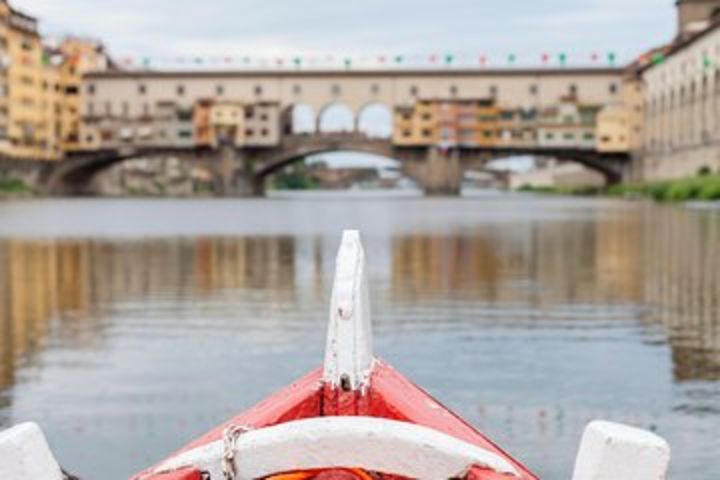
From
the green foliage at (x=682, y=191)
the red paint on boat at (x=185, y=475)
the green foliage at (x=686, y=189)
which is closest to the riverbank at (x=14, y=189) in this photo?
the green foliage at (x=686, y=189)

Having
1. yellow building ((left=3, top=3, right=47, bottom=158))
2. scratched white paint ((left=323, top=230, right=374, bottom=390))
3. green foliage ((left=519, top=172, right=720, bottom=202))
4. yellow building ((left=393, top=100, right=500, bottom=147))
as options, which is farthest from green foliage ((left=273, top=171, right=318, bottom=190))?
scratched white paint ((left=323, top=230, right=374, bottom=390))

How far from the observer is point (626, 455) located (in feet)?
8.87

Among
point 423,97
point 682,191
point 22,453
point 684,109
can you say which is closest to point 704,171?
point 684,109

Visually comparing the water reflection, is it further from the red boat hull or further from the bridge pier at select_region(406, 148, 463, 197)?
the bridge pier at select_region(406, 148, 463, 197)

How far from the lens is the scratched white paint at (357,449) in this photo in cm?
281

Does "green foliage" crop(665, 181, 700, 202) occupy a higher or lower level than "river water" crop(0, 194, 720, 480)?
higher

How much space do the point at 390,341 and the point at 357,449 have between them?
7128mm

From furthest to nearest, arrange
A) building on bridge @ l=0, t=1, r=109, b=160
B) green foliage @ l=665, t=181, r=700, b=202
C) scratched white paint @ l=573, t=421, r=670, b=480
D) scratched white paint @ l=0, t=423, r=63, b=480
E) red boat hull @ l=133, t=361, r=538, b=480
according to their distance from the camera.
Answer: building on bridge @ l=0, t=1, r=109, b=160, green foliage @ l=665, t=181, r=700, b=202, red boat hull @ l=133, t=361, r=538, b=480, scratched white paint @ l=0, t=423, r=63, b=480, scratched white paint @ l=573, t=421, r=670, b=480

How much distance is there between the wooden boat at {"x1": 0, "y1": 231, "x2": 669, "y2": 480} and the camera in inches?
108

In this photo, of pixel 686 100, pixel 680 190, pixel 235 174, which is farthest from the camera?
pixel 235 174

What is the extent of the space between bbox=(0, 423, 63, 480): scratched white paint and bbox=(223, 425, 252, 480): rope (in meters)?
0.42

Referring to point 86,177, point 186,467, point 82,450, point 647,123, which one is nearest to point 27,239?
point 82,450

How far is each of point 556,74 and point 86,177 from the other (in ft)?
126

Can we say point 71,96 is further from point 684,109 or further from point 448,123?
point 684,109
